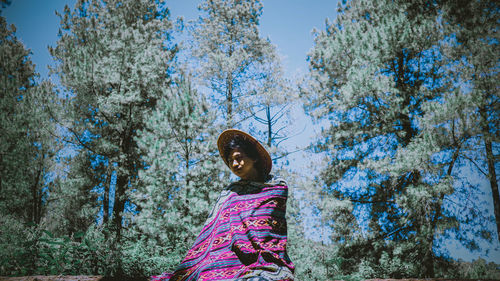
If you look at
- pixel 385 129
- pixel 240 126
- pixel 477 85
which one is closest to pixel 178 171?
pixel 240 126

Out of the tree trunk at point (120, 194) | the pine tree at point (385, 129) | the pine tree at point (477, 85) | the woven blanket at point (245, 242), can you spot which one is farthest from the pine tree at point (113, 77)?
the pine tree at point (477, 85)

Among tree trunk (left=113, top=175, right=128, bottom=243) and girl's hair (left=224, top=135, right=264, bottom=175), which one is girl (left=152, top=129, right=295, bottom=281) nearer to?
girl's hair (left=224, top=135, right=264, bottom=175)

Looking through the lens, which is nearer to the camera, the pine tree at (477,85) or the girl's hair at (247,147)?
the girl's hair at (247,147)

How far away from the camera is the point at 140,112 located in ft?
29.7

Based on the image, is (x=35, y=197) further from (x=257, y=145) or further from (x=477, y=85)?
(x=477, y=85)

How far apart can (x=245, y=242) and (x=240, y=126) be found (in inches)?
304

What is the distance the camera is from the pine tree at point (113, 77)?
818 cm

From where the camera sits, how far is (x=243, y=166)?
2283 mm

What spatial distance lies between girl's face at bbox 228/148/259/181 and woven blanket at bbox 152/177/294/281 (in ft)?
0.36

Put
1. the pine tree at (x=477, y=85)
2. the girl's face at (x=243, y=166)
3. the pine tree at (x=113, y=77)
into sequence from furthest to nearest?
the pine tree at (x=113, y=77), the pine tree at (x=477, y=85), the girl's face at (x=243, y=166)

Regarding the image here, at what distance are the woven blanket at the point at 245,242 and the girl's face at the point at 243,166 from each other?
110 mm

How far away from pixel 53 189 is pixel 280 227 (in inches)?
438

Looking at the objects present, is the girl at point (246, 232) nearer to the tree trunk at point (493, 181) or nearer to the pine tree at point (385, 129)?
the pine tree at point (385, 129)

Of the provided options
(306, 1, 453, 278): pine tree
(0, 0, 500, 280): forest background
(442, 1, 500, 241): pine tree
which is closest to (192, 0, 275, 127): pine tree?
(0, 0, 500, 280): forest background
